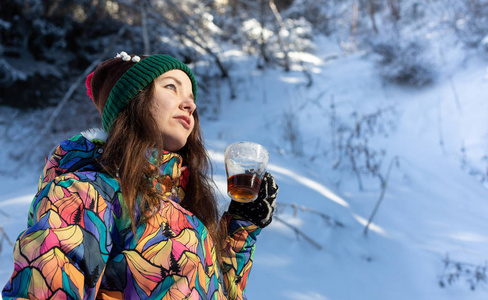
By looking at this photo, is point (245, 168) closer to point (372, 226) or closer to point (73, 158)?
point (73, 158)

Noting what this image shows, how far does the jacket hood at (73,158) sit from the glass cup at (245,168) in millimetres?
416

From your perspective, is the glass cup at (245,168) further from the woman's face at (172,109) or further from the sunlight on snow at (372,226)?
the sunlight on snow at (372,226)

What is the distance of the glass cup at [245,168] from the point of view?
118 cm

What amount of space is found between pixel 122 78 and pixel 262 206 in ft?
2.03

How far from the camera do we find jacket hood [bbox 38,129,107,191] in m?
0.99

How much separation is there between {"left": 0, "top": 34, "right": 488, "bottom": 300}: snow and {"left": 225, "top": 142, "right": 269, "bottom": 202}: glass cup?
614 millimetres

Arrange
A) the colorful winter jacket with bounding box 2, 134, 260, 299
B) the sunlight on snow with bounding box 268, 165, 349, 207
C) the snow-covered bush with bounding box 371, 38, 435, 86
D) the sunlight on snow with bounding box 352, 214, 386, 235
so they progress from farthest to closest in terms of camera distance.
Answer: the snow-covered bush with bounding box 371, 38, 435, 86, the sunlight on snow with bounding box 268, 165, 349, 207, the sunlight on snow with bounding box 352, 214, 386, 235, the colorful winter jacket with bounding box 2, 134, 260, 299

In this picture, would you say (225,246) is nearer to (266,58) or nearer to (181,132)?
(181,132)

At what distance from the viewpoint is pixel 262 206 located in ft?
4.10

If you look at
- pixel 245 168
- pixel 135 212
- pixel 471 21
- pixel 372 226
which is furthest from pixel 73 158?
pixel 471 21

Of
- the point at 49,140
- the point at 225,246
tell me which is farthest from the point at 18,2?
the point at 225,246

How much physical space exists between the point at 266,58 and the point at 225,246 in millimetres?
6163

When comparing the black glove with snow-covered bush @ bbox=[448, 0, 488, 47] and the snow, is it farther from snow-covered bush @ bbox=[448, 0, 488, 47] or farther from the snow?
snow-covered bush @ bbox=[448, 0, 488, 47]

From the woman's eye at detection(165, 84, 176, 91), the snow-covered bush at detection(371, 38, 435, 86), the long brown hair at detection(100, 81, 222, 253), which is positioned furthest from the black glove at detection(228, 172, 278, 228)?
the snow-covered bush at detection(371, 38, 435, 86)
